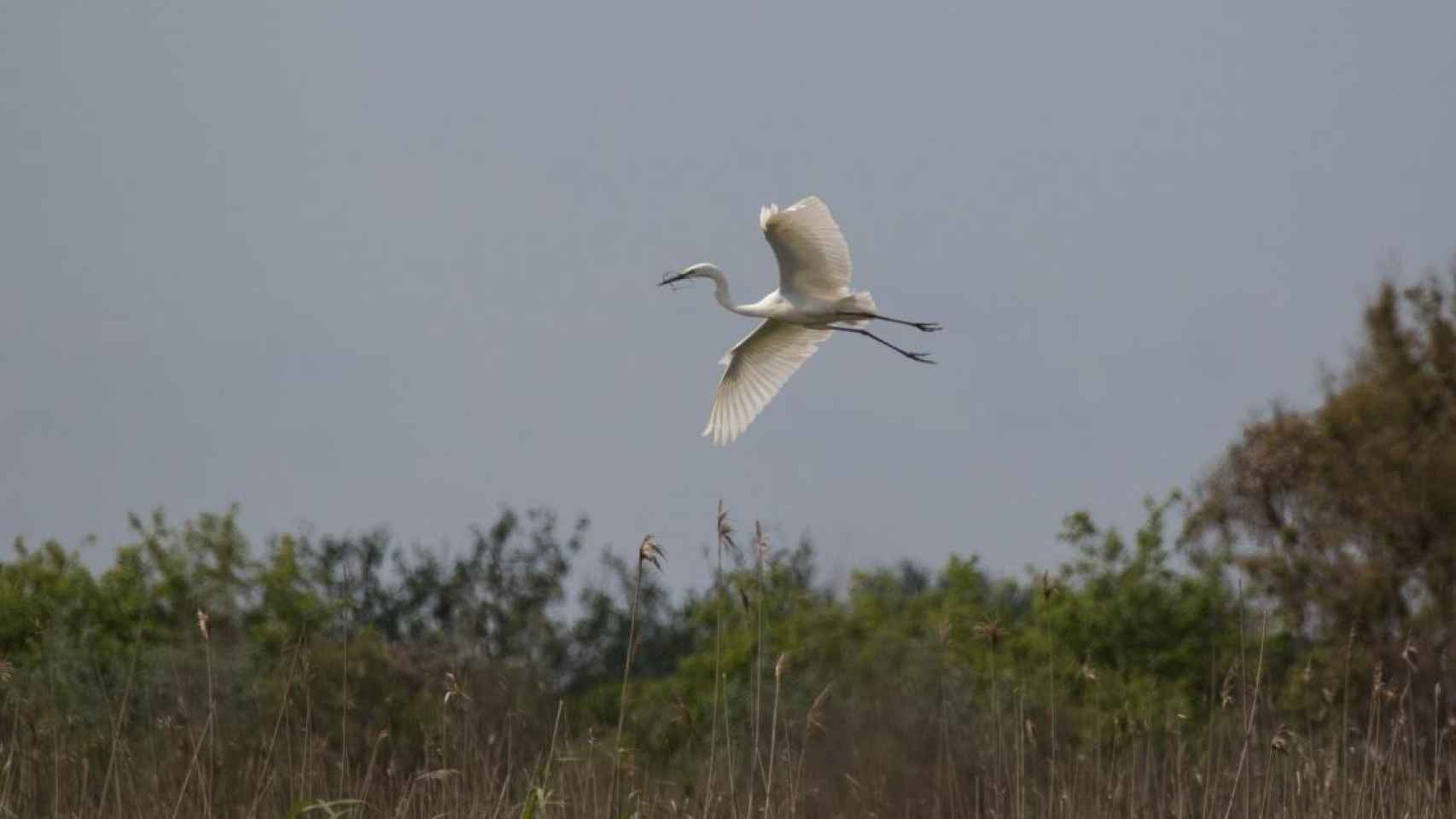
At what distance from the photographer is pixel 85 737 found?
9.38 m

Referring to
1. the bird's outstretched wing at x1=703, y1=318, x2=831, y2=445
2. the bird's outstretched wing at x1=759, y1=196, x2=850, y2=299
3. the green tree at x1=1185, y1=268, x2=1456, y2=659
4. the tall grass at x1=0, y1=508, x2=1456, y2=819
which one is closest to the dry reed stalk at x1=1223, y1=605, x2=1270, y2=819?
the tall grass at x1=0, y1=508, x2=1456, y2=819

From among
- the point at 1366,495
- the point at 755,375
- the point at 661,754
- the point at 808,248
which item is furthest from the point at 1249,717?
the point at 1366,495

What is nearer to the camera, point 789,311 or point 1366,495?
point 789,311

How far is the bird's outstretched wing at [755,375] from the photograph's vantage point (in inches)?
532

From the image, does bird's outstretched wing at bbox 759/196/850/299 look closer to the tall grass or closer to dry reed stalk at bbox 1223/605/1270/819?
→ the tall grass

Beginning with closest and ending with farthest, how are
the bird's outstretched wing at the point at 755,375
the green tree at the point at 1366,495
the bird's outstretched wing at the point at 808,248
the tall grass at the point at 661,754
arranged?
the tall grass at the point at 661,754 < the bird's outstretched wing at the point at 808,248 < the bird's outstretched wing at the point at 755,375 < the green tree at the point at 1366,495

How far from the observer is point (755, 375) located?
13609mm

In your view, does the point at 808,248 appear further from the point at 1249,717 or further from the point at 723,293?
the point at 1249,717

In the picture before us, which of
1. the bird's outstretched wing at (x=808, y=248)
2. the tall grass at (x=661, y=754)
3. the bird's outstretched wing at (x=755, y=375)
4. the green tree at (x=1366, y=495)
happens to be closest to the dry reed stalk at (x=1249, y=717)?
the tall grass at (x=661, y=754)

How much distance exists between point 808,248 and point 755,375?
154 centimetres

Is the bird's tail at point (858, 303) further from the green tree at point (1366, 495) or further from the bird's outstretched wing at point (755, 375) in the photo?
the green tree at point (1366, 495)

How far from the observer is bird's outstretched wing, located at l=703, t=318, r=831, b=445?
44.4ft

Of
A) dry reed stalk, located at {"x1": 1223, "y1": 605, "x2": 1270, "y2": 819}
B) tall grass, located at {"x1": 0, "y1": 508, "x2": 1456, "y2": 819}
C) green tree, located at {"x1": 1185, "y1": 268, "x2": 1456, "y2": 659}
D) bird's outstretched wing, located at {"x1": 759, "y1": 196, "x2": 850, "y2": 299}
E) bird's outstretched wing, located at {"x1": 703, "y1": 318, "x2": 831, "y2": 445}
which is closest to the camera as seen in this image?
dry reed stalk, located at {"x1": 1223, "y1": 605, "x2": 1270, "y2": 819}

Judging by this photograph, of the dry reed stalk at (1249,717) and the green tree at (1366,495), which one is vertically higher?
the green tree at (1366,495)
